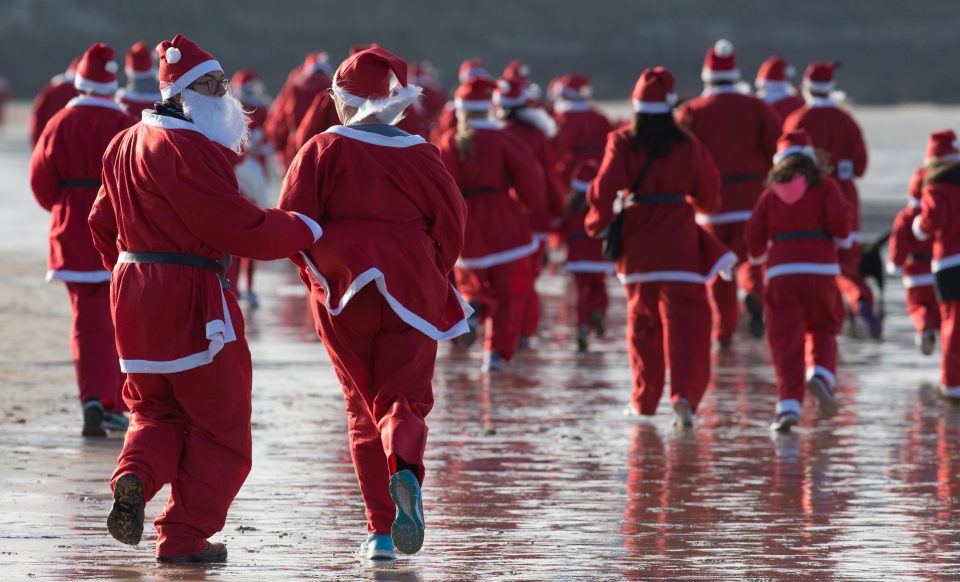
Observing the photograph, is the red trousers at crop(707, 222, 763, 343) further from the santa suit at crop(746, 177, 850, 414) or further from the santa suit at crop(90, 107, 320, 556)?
the santa suit at crop(90, 107, 320, 556)

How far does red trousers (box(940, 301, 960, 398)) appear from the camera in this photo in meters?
12.3

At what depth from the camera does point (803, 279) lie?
1131 cm

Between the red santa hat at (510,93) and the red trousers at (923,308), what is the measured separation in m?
3.02

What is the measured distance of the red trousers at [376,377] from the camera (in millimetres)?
7559

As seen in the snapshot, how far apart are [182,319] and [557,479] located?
2643 millimetres

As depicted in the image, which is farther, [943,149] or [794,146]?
[943,149]

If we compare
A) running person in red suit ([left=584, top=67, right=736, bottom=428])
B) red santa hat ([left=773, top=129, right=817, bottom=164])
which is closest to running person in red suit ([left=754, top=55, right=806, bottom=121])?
red santa hat ([left=773, top=129, right=817, bottom=164])

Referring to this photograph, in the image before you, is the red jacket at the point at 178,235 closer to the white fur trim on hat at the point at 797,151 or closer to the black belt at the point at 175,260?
the black belt at the point at 175,260

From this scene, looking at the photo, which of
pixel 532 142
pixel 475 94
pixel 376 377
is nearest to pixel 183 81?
pixel 376 377

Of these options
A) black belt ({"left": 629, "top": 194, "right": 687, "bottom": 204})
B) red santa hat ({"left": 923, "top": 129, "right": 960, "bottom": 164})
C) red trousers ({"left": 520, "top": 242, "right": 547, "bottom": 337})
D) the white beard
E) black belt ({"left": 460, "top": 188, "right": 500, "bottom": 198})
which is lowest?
red trousers ({"left": 520, "top": 242, "right": 547, "bottom": 337})

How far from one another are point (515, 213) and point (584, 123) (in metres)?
5.75

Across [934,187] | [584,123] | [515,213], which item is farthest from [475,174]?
[584,123]

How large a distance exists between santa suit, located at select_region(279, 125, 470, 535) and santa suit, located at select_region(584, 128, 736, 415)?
3559mm

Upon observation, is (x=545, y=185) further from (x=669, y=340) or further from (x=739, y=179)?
(x=669, y=340)
